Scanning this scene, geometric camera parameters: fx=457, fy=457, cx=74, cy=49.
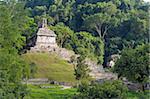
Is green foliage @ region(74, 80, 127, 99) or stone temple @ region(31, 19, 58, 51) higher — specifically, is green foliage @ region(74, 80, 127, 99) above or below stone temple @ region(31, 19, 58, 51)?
below

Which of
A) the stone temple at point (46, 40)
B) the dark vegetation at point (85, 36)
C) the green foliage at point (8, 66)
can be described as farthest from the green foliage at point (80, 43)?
the green foliage at point (8, 66)

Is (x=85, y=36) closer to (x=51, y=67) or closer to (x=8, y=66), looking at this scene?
(x=51, y=67)

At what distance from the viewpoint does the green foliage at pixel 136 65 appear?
44.0 metres

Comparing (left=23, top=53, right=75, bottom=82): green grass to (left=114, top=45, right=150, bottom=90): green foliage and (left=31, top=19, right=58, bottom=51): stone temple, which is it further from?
(left=114, top=45, right=150, bottom=90): green foliage

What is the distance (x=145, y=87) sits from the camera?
49.5 m

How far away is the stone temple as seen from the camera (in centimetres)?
7382

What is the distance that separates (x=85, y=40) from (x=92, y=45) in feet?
5.45

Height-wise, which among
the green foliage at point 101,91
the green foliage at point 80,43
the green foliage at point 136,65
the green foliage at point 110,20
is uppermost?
the green foliage at point 110,20

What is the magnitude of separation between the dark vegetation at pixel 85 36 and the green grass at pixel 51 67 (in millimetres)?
2396

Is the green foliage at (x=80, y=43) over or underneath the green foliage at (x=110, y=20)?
underneath

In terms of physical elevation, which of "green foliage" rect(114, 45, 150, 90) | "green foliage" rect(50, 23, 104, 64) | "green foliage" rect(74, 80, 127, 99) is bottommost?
"green foliage" rect(74, 80, 127, 99)

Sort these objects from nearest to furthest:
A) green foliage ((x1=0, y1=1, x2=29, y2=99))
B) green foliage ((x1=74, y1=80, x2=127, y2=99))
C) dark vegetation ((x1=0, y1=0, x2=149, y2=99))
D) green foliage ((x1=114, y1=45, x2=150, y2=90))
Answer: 1. green foliage ((x1=0, y1=1, x2=29, y2=99))
2. green foliage ((x1=74, y1=80, x2=127, y2=99))
3. dark vegetation ((x1=0, y1=0, x2=149, y2=99))
4. green foliage ((x1=114, y1=45, x2=150, y2=90))

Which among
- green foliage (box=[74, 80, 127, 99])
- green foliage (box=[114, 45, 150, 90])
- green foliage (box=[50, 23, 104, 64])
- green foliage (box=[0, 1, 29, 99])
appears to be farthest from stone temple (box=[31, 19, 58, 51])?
green foliage (box=[74, 80, 127, 99])

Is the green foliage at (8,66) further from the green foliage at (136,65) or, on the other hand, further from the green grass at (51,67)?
the green grass at (51,67)
